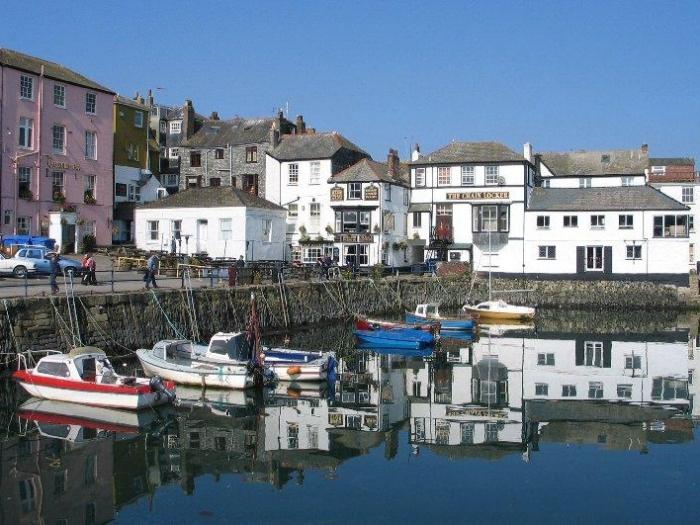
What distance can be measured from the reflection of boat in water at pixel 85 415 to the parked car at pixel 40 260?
48.7 feet

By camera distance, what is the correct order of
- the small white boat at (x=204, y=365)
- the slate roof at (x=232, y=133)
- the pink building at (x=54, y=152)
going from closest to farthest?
1. the small white boat at (x=204, y=365)
2. the pink building at (x=54, y=152)
3. the slate roof at (x=232, y=133)

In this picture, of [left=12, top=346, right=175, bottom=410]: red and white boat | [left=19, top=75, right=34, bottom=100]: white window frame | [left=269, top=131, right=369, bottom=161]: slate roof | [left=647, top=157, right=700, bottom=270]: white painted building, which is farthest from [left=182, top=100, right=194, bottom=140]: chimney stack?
[left=12, top=346, right=175, bottom=410]: red and white boat

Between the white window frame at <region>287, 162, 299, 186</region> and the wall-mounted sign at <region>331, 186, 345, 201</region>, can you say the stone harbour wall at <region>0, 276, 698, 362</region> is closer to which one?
the wall-mounted sign at <region>331, 186, 345, 201</region>

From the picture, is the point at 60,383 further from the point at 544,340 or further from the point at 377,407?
the point at 544,340

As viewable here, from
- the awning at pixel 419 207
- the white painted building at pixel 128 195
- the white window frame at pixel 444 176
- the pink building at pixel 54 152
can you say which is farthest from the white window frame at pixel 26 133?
the white window frame at pixel 444 176

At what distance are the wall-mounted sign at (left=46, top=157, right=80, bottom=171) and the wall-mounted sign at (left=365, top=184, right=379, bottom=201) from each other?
70.5ft

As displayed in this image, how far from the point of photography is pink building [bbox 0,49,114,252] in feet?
155

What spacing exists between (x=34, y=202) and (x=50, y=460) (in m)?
35.1

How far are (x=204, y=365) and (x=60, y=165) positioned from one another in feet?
98.1

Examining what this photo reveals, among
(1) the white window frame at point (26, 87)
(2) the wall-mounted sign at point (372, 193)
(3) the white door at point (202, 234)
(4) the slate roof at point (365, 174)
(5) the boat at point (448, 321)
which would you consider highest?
(1) the white window frame at point (26, 87)

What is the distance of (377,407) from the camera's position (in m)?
25.0

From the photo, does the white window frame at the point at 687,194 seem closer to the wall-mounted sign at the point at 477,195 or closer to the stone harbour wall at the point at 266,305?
the stone harbour wall at the point at 266,305

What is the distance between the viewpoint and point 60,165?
5075cm

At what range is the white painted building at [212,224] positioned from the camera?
52812mm
